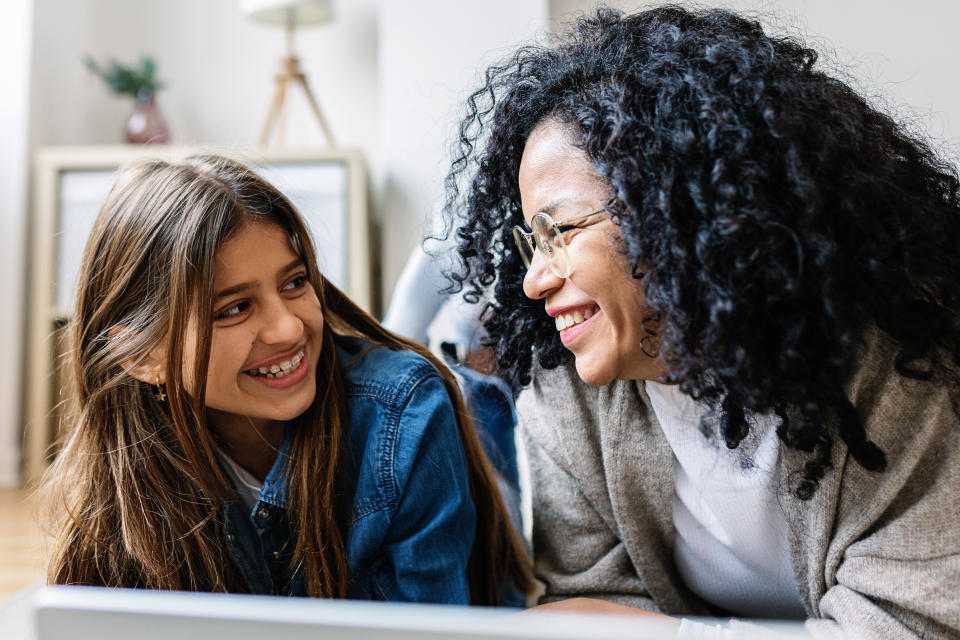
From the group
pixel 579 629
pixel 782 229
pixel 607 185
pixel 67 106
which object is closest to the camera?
pixel 579 629

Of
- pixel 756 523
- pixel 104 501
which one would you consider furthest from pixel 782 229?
pixel 104 501

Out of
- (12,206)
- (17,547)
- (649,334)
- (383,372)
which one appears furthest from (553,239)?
(12,206)

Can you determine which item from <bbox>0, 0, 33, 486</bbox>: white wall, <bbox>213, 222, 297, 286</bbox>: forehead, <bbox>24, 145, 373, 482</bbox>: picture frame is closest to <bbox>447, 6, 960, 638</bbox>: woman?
<bbox>213, 222, 297, 286</bbox>: forehead

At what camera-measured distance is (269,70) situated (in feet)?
11.8

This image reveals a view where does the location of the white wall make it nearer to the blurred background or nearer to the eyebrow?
the blurred background

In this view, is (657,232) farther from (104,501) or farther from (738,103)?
(104,501)

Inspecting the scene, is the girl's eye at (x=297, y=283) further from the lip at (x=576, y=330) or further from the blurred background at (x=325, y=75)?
the blurred background at (x=325, y=75)

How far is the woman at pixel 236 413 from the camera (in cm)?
107

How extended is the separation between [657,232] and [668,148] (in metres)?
0.08

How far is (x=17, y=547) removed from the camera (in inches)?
89.1

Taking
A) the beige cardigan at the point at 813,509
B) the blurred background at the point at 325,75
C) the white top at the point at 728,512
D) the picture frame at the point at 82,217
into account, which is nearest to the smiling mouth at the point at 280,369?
the beige cardigan at the point at 813,509

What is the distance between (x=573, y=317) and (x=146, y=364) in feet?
1.75

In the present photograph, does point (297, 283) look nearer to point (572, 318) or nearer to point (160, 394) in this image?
point (160, 394)

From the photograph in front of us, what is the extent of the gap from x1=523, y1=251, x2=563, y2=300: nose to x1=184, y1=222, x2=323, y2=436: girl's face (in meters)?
0.30
